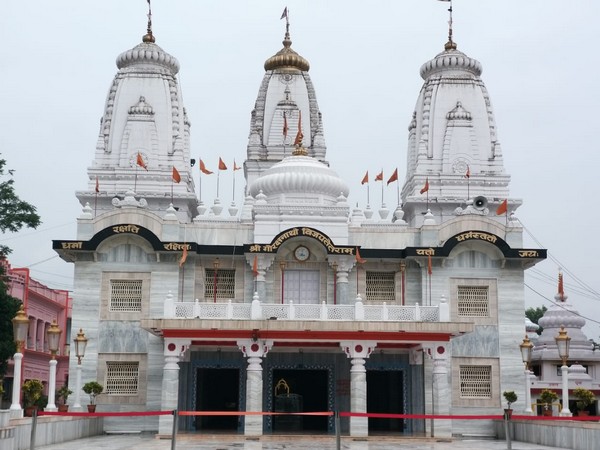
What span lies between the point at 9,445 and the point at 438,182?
116ft

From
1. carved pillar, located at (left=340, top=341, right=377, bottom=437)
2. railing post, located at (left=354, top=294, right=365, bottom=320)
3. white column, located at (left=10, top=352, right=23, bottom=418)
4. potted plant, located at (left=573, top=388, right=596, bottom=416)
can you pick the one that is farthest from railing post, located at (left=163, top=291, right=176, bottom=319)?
potted plant, located at (left=573, top=388, right=596, bottom=416)

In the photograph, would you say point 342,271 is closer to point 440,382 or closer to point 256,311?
point 256,311

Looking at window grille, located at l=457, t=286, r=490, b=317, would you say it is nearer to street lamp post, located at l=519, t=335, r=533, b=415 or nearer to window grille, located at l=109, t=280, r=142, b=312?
street lamp post, located at l=519, t=335, r=533, b=415

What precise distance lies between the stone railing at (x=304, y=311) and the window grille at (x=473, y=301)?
3.16 metres

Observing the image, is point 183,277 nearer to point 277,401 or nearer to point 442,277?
point 277,401

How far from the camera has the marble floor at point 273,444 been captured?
2552cm

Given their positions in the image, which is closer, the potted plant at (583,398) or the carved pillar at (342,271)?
the potted plant at (583,398)

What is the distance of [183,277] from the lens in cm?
3512

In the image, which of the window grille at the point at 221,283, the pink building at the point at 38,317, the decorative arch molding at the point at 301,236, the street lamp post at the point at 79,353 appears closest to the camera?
the street lamp post at the point at 79,353

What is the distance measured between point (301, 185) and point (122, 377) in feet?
35.8

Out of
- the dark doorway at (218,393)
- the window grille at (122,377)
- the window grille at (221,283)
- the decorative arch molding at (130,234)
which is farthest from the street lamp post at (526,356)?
the window grille at (122,377)

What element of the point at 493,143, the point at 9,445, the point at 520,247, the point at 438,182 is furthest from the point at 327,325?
the point at 493,143

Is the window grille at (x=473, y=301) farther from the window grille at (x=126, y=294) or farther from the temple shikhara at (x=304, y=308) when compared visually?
the window grille at (x=126, y=294)

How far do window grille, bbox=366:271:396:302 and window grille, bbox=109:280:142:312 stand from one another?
30.3ft
